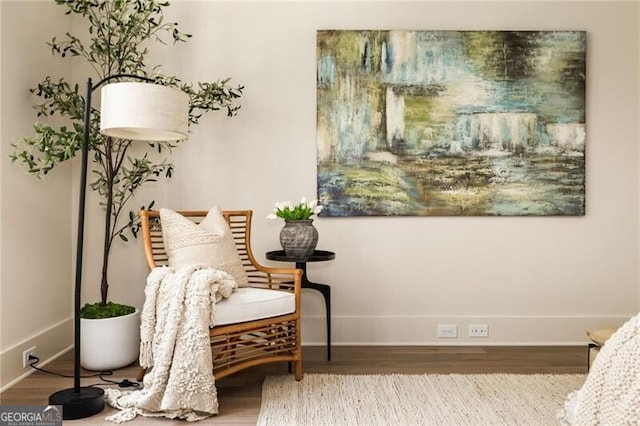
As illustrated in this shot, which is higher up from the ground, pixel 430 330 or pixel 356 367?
pixel 430 330

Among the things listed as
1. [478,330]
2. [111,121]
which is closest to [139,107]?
[111,121]

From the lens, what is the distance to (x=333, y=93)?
11.9 feet

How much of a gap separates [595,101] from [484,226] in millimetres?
1206

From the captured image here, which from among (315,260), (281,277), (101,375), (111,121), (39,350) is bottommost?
(101,375)

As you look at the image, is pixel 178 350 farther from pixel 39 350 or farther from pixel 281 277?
pixel 39 350

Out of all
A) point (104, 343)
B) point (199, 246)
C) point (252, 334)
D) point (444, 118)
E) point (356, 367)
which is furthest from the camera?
point (444, 118)

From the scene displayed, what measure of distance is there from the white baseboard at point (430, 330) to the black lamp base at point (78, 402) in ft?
5.09

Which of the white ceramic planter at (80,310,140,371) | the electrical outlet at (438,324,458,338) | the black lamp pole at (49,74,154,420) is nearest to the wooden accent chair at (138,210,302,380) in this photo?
the white ceramic planter at (80,310,140,371)

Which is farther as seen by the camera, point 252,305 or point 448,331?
point 448,331

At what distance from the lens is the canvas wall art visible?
3.62 meters

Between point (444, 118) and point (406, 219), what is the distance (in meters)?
0.77

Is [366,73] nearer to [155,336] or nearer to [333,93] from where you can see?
[333,93]

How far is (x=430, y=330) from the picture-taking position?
365 centimetres

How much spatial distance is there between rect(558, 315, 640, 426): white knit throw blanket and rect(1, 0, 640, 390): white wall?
189 centimetres
